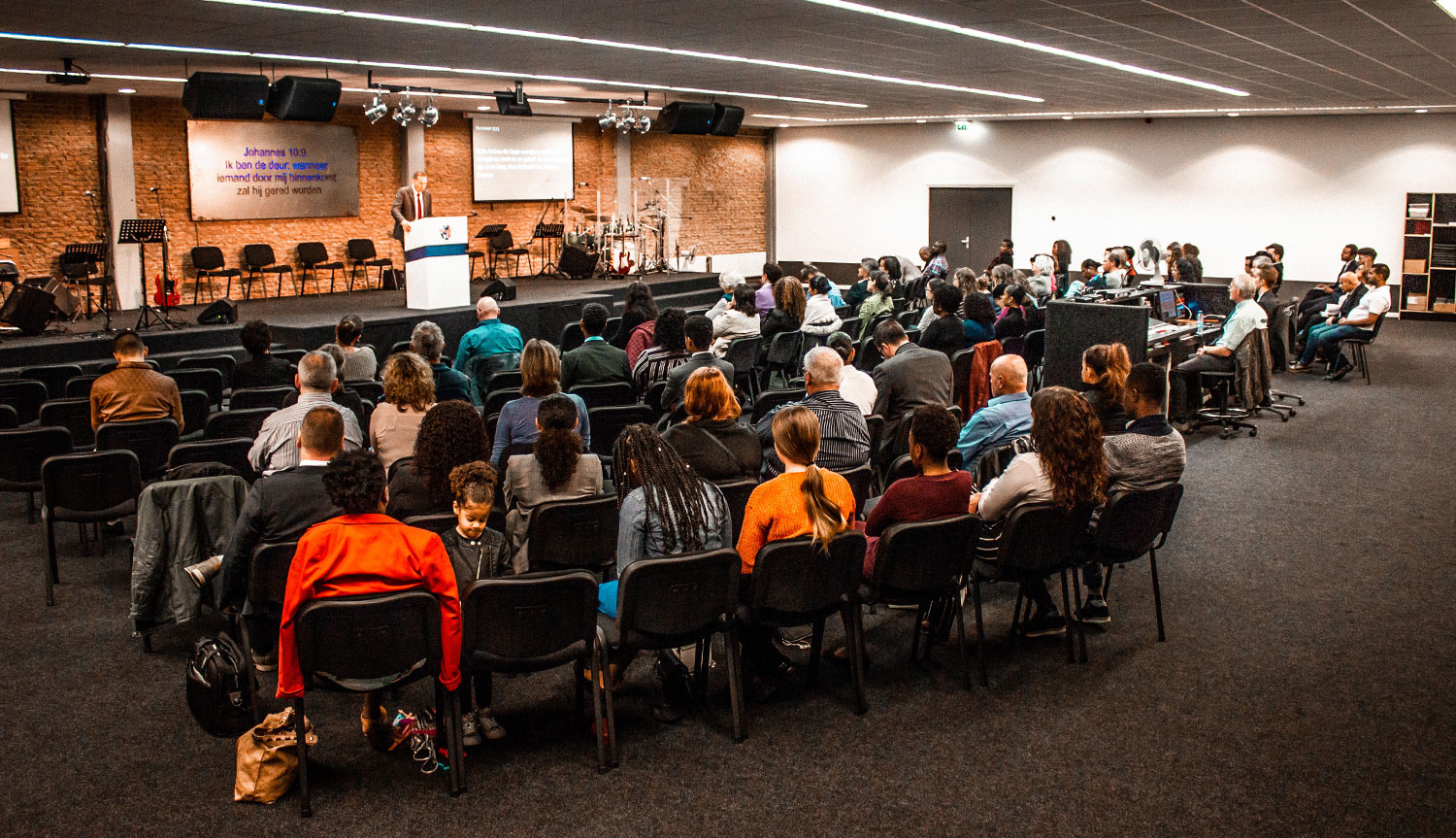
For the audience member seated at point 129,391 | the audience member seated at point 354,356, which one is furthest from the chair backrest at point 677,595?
the audience member seated at point 354,356

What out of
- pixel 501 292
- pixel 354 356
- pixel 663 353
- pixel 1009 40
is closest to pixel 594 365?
pixel 663 353

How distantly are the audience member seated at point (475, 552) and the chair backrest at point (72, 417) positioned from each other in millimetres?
4110

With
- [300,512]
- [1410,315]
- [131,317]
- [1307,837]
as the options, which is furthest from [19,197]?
[1410,315]

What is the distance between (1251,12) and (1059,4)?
1370 millimetres

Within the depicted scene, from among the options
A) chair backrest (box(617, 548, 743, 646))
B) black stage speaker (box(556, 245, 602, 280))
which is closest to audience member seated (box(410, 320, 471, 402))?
chair backrest (box(617, 548, 743, 646))

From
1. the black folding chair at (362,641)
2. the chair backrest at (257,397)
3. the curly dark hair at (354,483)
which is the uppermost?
the curly dark hair at (354,483)

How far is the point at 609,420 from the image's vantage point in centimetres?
657

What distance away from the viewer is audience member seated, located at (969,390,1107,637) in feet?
15.3

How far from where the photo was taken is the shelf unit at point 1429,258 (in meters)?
17.6

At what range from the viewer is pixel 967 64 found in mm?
11406

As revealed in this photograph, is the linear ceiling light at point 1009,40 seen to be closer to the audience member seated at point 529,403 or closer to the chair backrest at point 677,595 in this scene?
the audience member seated at point 529,403

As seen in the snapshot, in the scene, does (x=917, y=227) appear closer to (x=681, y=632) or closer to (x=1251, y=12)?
(x=1251, y=12)

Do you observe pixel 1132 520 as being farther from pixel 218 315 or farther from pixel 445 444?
pixel 218 315

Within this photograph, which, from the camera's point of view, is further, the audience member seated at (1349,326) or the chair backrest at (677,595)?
the audience member seated at (1349,326)
